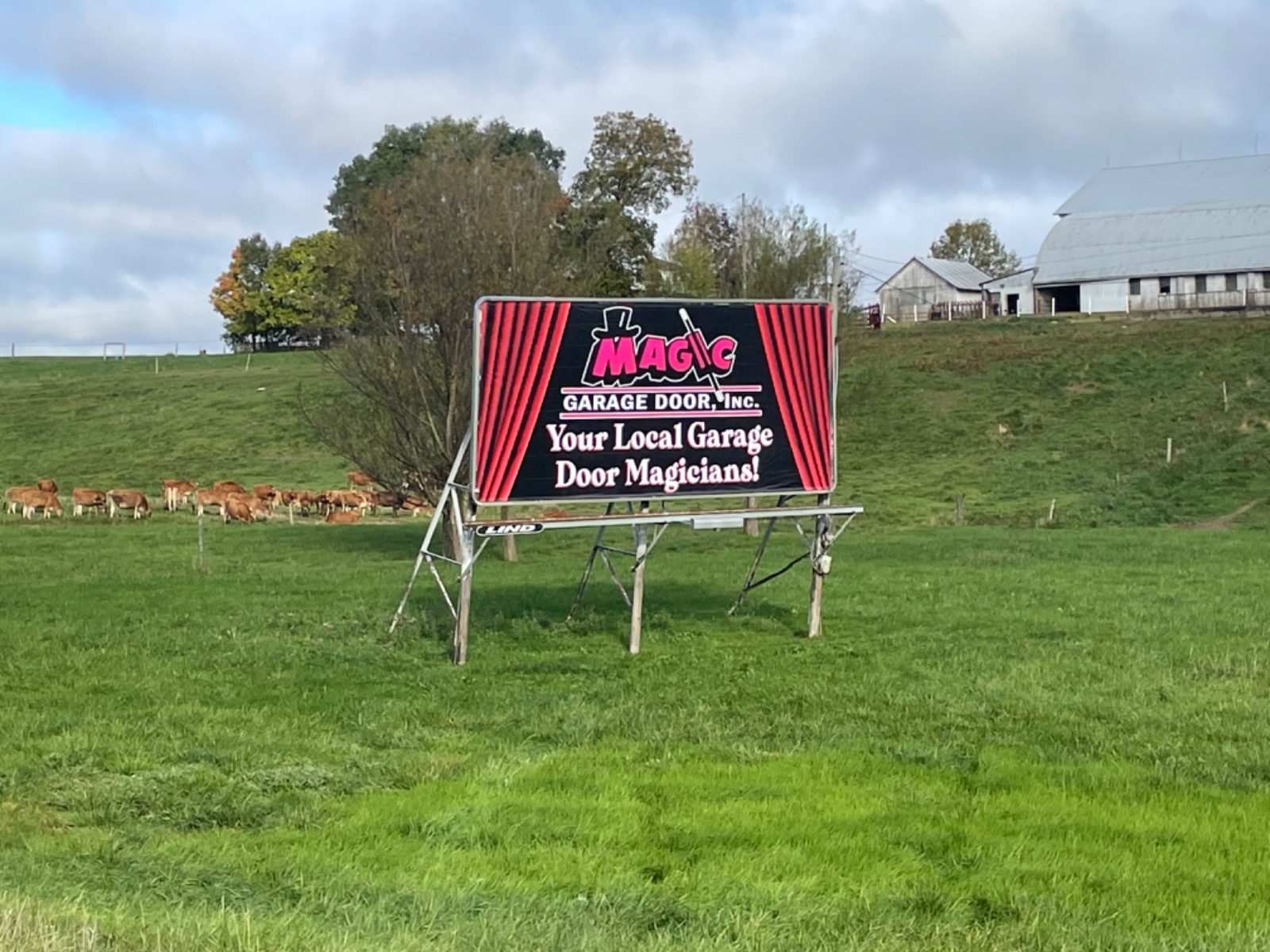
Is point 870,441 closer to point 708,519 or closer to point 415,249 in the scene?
point 415,249

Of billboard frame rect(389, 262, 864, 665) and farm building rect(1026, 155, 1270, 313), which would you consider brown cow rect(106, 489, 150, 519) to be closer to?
billboard frame rect(389, 262, 864, 665)

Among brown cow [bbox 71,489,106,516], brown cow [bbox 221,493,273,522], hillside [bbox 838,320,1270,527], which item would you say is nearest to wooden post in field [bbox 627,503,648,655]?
hillside [bbox 838,320,1270,527]

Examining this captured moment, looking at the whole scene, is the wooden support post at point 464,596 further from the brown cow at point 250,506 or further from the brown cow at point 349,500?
the brown cow at point 349,500

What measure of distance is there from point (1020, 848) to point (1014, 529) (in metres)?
27.6

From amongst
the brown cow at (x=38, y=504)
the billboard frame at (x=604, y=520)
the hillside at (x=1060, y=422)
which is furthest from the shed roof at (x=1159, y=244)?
the billboard frame at (x=604, y=520)

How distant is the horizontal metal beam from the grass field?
1430 mm

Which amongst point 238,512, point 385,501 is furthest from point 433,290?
point 385,501

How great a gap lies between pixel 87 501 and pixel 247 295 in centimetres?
6094

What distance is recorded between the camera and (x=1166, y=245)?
261 feet

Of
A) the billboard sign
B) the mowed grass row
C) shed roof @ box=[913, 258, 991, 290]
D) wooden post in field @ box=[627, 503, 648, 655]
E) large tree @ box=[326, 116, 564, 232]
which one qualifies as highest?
large tree @ box=[326, 116, 564, 232]

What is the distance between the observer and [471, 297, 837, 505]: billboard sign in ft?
48.1

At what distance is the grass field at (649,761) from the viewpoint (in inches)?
261

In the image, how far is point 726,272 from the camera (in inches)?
1661

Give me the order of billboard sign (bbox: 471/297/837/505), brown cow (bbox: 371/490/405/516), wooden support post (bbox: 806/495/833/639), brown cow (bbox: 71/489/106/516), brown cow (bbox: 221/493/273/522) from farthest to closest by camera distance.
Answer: brown cow (bbox: 371/490/405/516) < brown cow (bbox: 71/489/106/516) < brown cow (bbox: 221/493/273/522) < wooden support post (bbox: 806/495/833/639) < billboard sign (bbox: 471/297/837/505)
